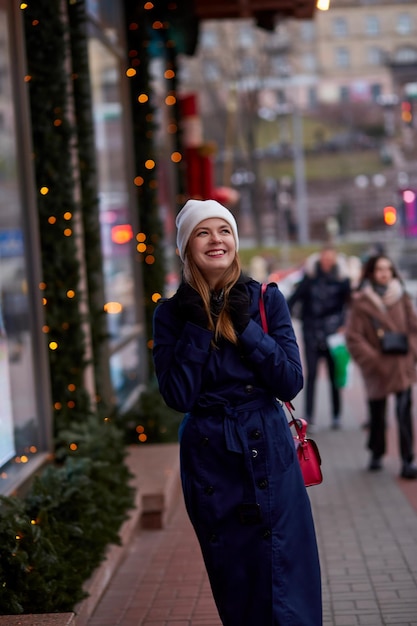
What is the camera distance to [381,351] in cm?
962

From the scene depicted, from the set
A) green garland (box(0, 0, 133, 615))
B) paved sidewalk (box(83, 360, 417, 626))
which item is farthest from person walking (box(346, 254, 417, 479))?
green garland (box(0, 0, 133, 615))

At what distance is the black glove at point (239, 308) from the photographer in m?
4.11

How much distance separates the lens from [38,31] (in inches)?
291

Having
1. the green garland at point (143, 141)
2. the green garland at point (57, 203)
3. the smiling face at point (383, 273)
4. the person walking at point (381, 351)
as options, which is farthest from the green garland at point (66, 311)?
the green garland at point (143, 141)

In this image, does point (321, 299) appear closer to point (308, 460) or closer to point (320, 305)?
point (320, 305)

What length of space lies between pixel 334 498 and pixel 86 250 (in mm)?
2850

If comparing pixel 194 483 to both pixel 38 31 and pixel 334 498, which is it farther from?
pixel 334 498

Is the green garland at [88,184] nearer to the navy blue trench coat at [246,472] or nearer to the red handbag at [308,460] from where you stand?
the red handbag at [308,460]

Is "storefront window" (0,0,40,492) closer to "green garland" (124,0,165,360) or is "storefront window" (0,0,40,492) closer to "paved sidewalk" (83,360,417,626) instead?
"paved sidewalk" (83,360,417,626)

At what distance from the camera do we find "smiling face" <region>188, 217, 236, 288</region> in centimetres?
415

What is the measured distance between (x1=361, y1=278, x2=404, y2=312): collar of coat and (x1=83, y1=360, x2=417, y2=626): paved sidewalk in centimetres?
153

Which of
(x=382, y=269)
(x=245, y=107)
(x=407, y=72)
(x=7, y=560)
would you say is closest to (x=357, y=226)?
(x=245, y=107)

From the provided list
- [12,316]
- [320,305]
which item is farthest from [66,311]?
[320,305]

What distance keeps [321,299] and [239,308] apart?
8.68 m
